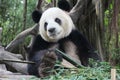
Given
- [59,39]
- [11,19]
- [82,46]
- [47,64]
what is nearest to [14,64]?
[59,39]

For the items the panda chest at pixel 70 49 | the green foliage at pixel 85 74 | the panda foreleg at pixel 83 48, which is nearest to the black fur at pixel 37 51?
the panda chest at pixel 70 49

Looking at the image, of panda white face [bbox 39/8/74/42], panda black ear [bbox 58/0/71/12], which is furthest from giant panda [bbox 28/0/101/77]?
panda black ear [bbox 58/0/71/12]

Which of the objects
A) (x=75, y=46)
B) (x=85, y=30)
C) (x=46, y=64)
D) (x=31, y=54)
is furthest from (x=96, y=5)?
(x=46, y=64)

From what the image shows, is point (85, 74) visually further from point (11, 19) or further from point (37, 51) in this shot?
point (11, 19)

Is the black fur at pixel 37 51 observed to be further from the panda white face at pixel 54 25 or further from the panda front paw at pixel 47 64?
the panda front paw at pixel 47 64

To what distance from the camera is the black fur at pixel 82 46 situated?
499 centimetres

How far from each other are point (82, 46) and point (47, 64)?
125 cm

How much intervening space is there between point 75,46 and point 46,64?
1.28 m

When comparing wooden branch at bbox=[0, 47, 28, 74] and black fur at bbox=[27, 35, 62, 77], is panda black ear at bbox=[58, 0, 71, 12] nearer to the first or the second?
black fur at bbox=[27, 35, 62, 77]

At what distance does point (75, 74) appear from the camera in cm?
321

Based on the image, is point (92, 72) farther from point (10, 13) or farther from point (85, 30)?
point (10, 13)

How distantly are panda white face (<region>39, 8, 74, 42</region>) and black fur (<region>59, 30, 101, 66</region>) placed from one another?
78 millimetres

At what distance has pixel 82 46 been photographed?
5.08 metres

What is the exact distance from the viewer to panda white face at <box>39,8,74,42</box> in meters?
4.91
